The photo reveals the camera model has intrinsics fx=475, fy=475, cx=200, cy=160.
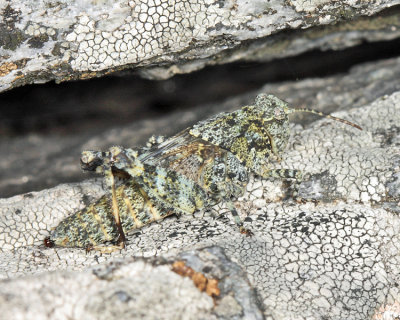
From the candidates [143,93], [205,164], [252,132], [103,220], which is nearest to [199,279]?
[103,220]

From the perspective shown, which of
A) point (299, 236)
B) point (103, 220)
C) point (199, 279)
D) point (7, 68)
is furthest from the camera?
point (7, 68)

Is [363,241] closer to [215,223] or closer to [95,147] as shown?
[215,223]

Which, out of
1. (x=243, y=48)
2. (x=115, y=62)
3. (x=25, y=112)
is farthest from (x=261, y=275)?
(x=25, y=112)

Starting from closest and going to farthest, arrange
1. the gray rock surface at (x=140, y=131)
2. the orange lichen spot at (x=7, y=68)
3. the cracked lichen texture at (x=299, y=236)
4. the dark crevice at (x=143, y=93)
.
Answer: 1. the cracked lichen texture at (x=299, y=236)
2. the orange lichen spot at (x=7, y=68)
3. the gray rock surface at (x=140, y=131)
4. the dark crevice at (x=143, y=93)

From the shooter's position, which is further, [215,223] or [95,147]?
[95,147]

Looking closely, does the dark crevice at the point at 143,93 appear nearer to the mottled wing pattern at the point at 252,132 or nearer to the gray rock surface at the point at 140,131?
the gray rock surface at the point at 140,131

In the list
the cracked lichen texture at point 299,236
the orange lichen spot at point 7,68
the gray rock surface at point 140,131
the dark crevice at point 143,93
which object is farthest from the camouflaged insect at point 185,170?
the dark crevice at point 143,93

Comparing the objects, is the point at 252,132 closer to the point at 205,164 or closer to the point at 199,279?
the point at 205,164
